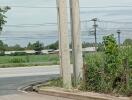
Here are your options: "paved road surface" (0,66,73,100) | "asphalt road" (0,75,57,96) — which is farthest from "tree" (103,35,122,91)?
"asphalt road" (0,75,57,96)

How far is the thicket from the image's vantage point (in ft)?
56.3

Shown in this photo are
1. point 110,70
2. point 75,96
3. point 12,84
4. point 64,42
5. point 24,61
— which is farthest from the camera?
point 24,61

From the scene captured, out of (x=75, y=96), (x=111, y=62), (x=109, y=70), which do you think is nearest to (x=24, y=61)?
(x=111, y=62)

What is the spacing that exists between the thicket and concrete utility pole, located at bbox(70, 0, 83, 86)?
591mm

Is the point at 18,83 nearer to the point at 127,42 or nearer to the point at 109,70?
the point at 127,42

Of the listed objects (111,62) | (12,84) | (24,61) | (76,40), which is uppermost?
(76,40)

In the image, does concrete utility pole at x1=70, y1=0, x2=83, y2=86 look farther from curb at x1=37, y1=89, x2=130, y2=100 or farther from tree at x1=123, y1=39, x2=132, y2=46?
tree at x1=123, y1=39, x2=132, y2=46

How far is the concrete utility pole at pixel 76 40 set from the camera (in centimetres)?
2073

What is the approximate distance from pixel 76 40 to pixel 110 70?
306 cm

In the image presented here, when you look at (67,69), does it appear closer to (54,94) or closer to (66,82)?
(66,82)

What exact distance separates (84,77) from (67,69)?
124 centimetres

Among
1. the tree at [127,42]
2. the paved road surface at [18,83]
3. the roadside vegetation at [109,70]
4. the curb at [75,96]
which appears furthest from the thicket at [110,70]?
the paved road surface at [18,83]

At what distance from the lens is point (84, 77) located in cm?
1952

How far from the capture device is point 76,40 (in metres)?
20.8
